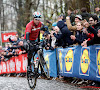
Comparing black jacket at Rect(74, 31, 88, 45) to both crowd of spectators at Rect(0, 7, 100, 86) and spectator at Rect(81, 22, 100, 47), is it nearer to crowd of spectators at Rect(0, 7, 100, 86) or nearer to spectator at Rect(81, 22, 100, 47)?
crowd of spectators at Rect(0, 7, 100, 86)

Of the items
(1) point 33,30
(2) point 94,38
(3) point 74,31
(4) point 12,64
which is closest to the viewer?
(2) point 94,38

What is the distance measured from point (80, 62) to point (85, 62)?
0.32 metres

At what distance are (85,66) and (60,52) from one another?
223cm

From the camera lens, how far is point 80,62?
7.86 m

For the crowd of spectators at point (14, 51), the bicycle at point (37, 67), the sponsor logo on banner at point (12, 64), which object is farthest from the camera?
the sponsor logo on banner at point (12, 64)

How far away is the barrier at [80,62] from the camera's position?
7055 millimetres

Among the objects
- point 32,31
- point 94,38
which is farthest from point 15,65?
point 94,38

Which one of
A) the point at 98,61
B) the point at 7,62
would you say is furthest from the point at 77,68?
the point at 7,62

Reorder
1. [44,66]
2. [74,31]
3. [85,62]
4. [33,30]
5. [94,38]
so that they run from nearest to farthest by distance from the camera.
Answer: [94,38]
[44,66]
[85,62]
[33,30]
[74,31]

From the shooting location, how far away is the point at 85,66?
297 inches

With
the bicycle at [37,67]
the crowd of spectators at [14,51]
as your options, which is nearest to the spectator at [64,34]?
the bicycle at [37,67]

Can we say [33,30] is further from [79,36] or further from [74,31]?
[74,31]

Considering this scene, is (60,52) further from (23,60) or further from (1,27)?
(1,27)

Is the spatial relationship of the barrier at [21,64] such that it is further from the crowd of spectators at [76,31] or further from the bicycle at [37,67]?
the bicycle at [37,67]
